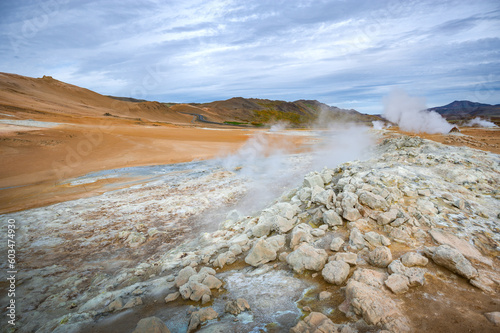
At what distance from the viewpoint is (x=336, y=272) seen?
2.83 metres

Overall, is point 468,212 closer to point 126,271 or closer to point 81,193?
point 126,271

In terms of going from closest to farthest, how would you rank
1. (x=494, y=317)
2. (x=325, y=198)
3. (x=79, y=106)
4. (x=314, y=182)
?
(x=494, y=317) → (x=325, y=198) → (x=314, y=182) → (x=79, y=106)

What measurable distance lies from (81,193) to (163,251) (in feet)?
19.7

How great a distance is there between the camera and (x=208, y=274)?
3.35 metres

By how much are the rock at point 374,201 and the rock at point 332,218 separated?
61 centimetres

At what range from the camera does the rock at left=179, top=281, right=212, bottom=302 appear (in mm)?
2947

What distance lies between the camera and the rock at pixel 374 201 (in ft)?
13.5

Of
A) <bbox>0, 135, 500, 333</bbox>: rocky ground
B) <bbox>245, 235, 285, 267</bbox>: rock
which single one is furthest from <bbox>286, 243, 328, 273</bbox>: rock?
<bbox>245, 235, 285, 267</bbox>: rock

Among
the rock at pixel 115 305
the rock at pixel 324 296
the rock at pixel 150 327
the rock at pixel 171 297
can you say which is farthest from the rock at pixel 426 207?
the rock at pixel 115 305

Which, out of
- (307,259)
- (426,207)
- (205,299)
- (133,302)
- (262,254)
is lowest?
(133,302)

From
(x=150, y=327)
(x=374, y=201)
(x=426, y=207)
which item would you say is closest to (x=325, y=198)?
(x=374, y=201)

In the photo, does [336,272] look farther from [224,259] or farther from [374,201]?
[374,201]

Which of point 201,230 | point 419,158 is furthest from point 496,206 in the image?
point 201,230

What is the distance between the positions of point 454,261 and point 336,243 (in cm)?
130
